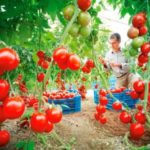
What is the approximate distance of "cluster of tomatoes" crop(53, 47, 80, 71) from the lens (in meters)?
0.97

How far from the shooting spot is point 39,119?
102cm

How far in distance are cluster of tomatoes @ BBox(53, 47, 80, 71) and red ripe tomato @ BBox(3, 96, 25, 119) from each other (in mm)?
164

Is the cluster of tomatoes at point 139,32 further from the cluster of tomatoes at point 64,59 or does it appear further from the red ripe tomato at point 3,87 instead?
the red ripe tomato at point 3,87

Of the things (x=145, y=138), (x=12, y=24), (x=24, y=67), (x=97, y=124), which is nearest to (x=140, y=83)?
(x=12, y=24)

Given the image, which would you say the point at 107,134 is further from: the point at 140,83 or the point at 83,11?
the point at 83,11

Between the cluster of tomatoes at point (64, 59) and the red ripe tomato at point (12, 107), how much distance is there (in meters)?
0.16

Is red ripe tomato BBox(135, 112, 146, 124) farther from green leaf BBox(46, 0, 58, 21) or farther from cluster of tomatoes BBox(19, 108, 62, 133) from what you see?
cluster of tomatoes BBox(19, 108, 62, 133)

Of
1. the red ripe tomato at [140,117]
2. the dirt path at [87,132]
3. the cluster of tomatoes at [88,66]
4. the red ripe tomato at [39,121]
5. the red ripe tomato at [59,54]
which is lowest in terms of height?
the dirt path at [87,132]

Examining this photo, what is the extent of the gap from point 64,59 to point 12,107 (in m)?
0.22

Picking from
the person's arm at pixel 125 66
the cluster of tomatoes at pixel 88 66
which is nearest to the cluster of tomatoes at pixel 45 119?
the cluster of tomatoes at pixel 88 66

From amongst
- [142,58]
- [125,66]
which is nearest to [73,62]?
[142,58]

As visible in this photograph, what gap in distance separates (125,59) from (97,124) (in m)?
1.34

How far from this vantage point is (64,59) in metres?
1.01

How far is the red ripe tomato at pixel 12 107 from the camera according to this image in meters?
0.92
